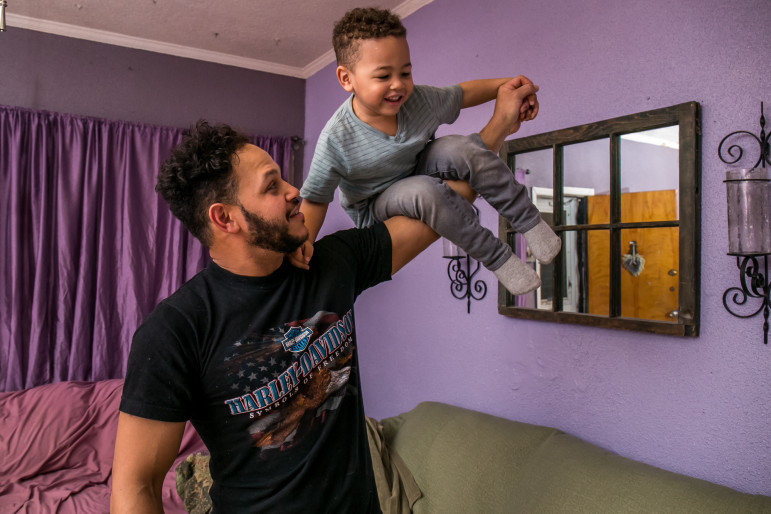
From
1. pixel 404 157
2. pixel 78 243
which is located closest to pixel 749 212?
pixel 404 157

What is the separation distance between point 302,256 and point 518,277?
0.54 metres

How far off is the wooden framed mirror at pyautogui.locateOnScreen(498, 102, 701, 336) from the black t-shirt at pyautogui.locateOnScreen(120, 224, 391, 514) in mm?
1174

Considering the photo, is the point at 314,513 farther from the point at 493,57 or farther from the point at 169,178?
the point at 493,57

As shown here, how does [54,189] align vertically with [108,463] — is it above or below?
above

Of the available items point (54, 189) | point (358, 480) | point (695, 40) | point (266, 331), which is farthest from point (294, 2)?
point (358, 480)

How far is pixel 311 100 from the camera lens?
4258mm

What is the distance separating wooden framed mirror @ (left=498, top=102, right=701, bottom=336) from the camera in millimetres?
1743

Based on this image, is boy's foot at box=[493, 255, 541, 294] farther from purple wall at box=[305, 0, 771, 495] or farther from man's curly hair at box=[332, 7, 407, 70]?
purple wall at box=[305, 0, 771, 495]

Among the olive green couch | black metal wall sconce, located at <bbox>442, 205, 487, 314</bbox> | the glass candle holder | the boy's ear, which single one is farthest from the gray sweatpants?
black metal wall sconce, located at <bbox>442, 205, 487, 314</bbox>

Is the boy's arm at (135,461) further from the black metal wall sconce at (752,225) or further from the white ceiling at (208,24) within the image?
the white ceiling at (208,24)

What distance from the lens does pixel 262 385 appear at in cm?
109

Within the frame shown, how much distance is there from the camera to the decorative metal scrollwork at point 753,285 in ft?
5.12

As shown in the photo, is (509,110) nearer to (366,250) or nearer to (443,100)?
(443,100)

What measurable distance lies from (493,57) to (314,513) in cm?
210
